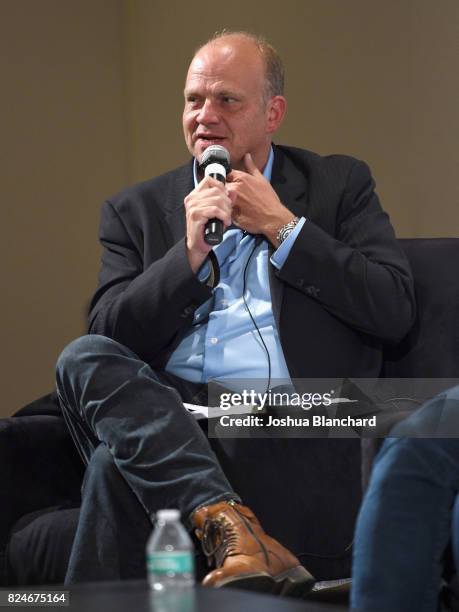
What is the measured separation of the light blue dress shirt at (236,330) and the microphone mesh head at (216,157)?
0.18 meters

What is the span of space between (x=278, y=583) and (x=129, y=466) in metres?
0.39

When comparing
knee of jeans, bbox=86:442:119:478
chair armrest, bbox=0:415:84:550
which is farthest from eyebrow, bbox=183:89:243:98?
knee of jeans, bbox=86:442:119:478

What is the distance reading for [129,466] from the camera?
6.92 ft

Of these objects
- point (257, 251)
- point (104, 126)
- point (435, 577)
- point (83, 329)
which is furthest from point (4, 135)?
point (435, 577)

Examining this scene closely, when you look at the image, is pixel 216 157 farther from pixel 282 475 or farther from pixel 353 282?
pixel 282 475

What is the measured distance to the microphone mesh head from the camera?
2.58 metres

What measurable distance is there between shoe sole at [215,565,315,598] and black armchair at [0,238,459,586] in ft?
0.71

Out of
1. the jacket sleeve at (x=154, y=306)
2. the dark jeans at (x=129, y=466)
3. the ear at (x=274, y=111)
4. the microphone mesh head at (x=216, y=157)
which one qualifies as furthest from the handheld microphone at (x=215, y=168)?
the dark jeans at (x=129, y=466)

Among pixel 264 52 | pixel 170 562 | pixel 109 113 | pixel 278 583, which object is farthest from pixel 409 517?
pixel 109 113

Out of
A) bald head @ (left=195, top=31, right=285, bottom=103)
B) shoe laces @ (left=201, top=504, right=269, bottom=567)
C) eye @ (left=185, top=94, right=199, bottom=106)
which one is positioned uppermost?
bald head @ (left=195, top=31, right=285, bottom=103)

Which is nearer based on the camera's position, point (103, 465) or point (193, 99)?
point (103, 465)

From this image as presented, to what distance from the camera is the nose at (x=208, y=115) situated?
2.67 m

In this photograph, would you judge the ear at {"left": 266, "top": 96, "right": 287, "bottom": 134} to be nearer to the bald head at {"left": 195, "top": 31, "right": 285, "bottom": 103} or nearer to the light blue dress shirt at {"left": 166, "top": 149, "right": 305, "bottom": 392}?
the bald head at {"left": 195, "top": 31, "right": 285, "bottom": 103}

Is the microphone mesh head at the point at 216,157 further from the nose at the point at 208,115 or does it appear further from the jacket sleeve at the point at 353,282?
the jacket sleeve at the point at 353,282
